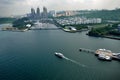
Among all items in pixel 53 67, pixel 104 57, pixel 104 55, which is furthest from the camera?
pixel 104 55

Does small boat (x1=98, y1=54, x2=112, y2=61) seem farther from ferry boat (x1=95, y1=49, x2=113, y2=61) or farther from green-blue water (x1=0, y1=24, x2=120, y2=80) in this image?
green-blue water (x1=0, y1=24, x2=120, y2=80)

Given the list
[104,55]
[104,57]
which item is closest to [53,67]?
[104,57]

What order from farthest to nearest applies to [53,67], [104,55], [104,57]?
[104,55], [104,57], [53,67]

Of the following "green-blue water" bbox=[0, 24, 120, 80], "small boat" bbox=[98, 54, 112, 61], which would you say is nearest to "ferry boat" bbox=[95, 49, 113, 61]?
"small boat" bbox=[98, 54, 112, 61]

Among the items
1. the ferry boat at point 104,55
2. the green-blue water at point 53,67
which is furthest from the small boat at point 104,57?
the green-blue water at point 53,67

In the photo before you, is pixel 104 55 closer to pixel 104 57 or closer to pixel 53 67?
pixel 104 57

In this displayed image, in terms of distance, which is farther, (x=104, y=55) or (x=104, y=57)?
(x=104, y=55)

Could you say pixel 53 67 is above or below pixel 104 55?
below

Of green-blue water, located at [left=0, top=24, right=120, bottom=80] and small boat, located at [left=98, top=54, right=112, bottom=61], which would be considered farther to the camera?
small boat, located at [left=98, top=54, right=112, bottom=61]

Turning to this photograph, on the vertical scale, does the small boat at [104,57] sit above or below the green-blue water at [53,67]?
above

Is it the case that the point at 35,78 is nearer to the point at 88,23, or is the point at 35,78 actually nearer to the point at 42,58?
the point at 42,58

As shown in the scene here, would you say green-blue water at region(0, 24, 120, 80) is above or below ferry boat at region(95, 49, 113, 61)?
below

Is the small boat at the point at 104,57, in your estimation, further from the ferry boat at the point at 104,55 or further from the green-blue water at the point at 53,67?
the green-blue water at the point at 53,67
